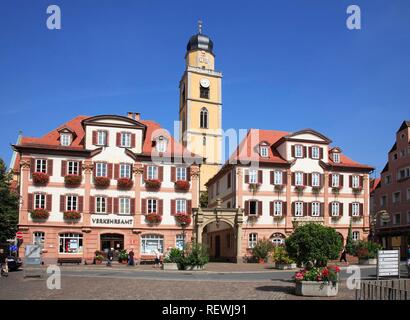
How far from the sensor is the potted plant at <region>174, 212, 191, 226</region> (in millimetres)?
46781

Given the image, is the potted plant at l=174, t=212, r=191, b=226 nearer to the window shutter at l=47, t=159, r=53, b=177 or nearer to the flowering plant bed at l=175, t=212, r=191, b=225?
the flowering plant bed at l=175, t=212, r=191, b=225

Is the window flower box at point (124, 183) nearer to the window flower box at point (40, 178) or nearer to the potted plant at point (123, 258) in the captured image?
the potted plant at point (123, 258)

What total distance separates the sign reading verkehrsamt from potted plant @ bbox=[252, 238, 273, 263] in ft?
38.9

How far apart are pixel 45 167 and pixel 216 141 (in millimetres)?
43896

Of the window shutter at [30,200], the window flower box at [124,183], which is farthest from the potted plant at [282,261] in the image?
the window shutter at [30,200]

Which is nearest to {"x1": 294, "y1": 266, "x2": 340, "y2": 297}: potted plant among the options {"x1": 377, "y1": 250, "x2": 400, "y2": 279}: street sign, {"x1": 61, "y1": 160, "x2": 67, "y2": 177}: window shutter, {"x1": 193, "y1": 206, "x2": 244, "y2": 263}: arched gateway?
{"x1": 377, "y1": 250, "x2": 400, "y2": 279}: street sign

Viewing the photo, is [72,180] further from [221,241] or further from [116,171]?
[221,241]

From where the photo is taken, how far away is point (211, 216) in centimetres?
4769

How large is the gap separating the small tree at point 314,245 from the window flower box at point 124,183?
27.6 m

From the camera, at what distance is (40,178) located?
44.1 m

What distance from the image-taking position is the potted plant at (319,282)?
1784 centimetres

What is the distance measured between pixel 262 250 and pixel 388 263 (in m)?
25.5
